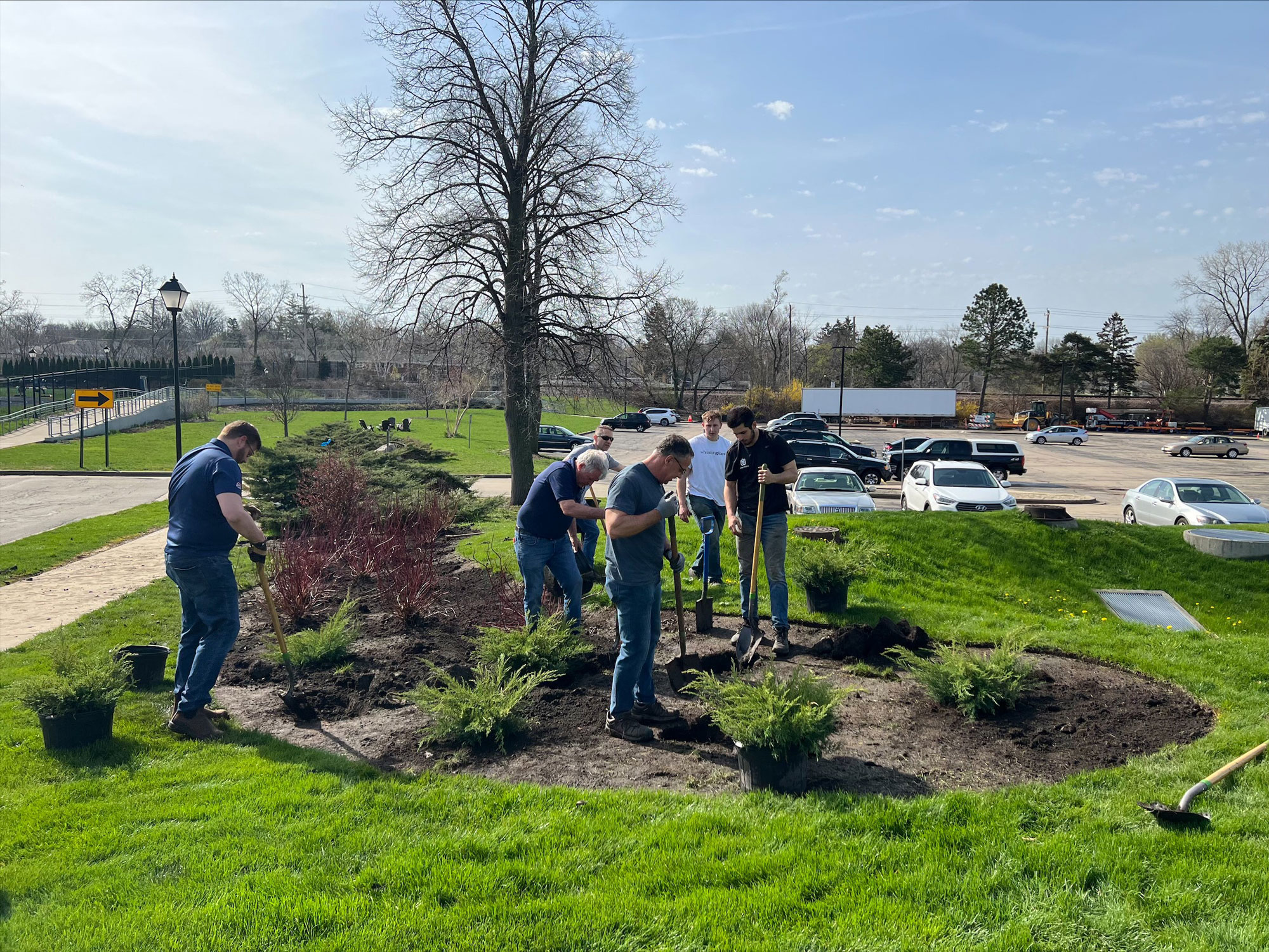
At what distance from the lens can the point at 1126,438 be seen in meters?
56.9

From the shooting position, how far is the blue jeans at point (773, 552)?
709 cm

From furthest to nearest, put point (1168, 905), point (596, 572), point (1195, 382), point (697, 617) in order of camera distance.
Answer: point (1195, 382) < point (596, 572) < point (697, 617) < point (1168, 905)

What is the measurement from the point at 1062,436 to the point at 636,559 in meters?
54.9

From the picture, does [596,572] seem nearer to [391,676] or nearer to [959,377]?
[391,676]

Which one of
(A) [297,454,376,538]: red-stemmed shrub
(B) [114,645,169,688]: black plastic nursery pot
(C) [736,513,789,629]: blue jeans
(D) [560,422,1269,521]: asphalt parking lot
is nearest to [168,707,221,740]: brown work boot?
(B) [114,645,169,688]: black plastic nursery pot

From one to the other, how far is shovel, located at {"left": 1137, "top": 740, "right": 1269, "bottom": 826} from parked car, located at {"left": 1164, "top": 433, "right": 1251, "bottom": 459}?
48.4 m

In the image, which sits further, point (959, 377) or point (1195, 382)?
point (959, 377)

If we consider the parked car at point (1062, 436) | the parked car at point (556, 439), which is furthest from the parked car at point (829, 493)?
the parked car at point (1062, 436)

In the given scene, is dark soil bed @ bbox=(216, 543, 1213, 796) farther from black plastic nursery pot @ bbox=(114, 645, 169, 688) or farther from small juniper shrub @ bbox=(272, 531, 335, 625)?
small juniper shrub @ bbox=(272, 531, 335, 625)

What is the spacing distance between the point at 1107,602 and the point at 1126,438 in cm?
5446

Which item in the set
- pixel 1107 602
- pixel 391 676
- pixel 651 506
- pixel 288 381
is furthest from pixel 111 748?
pixel 288 381

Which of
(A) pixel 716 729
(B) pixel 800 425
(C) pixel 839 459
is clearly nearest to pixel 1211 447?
(B) pixel 800 425

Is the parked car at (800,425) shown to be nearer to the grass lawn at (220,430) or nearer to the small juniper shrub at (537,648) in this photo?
the grass lawn at (220,430)

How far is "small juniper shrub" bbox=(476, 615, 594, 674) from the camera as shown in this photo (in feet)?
20.0
